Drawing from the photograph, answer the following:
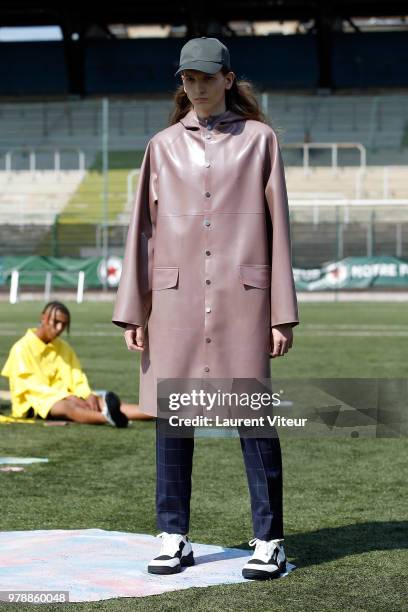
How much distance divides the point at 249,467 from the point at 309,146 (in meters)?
38.8

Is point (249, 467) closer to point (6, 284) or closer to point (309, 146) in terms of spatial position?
point (6, 284)

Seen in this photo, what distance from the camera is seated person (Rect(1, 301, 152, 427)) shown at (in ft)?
31.1

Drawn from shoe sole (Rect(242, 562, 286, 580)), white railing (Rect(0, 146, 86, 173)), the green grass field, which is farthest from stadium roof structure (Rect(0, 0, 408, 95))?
shoe sole (Rect(242, 562, 286, 580))

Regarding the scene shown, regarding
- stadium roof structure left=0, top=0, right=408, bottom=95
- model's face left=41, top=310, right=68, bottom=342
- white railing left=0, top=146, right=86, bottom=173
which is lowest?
model's face left=41, top=310, right=68, bottom=342

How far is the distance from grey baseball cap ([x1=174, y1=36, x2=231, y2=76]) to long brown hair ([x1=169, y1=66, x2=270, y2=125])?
0.69 ft

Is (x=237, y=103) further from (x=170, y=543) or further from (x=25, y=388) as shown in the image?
(x=25, y=388)

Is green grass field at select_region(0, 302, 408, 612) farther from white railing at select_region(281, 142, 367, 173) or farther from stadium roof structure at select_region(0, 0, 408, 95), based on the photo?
stadium roof structure at select_region(0, 0, 408, 95)

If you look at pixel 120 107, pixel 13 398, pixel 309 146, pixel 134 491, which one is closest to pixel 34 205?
pixel 120 107

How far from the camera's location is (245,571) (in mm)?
4539

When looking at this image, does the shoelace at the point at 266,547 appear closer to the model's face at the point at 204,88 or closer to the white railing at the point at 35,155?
the model's face at the point at 204,88

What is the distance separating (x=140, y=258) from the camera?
4625 millimetres

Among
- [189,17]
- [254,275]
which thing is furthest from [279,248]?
[189,17]

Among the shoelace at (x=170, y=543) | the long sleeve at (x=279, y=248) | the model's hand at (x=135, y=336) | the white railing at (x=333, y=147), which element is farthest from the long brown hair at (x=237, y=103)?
the white railing at (x=333, y=147)

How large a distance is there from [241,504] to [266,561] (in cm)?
168
